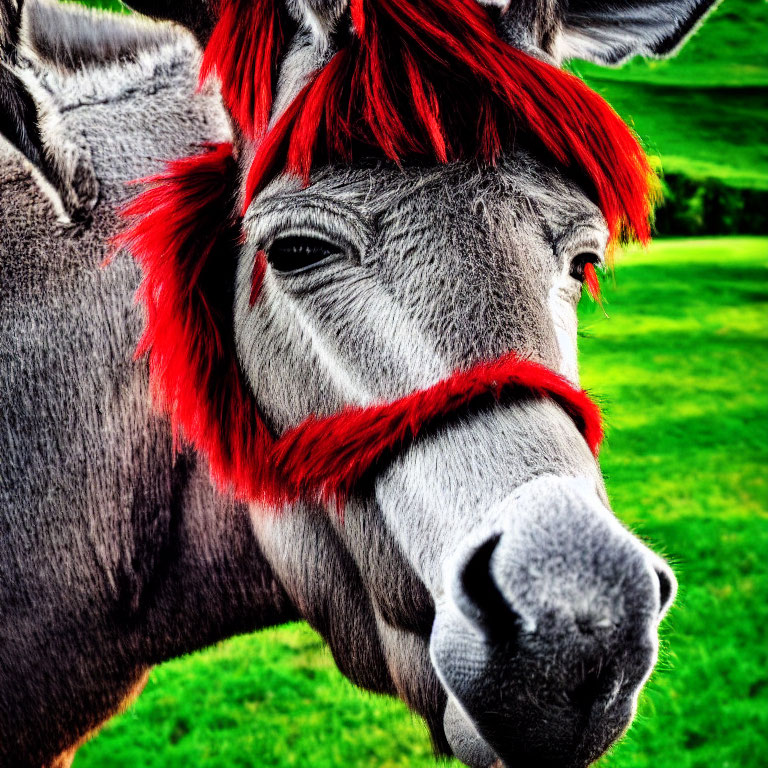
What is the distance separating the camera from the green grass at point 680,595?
3590 millimetres

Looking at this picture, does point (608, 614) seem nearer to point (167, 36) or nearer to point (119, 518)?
point (119, 518)

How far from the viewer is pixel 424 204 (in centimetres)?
118

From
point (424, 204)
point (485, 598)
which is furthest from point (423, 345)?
point (485, 598)

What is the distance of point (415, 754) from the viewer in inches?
139

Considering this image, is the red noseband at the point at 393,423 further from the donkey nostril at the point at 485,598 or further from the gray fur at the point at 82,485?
the gray fur at the point at 82,485

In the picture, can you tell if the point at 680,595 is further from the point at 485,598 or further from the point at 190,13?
the point at 190,13

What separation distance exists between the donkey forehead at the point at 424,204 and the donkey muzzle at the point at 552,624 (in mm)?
453

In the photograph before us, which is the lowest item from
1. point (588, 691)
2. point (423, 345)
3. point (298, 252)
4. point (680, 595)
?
point (680, 595)

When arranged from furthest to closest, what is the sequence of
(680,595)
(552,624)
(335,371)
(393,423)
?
(680,595)
(335,371)
(393,423)
(552,624)

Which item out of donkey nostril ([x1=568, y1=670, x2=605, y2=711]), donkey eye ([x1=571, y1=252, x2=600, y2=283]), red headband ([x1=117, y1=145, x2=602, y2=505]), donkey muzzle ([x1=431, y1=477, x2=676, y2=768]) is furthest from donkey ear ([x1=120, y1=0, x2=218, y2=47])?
donkey nostril ([x1=568, y1=670, x2=605, y2=711])

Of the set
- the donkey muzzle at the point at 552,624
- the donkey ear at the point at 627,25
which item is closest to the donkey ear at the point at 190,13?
the donkey ear at the point at 627,25

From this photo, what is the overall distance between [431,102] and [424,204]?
181 millimetres

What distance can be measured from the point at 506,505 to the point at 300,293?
1.78 feet

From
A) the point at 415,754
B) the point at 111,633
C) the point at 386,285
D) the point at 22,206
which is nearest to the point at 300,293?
the point at 386,285
